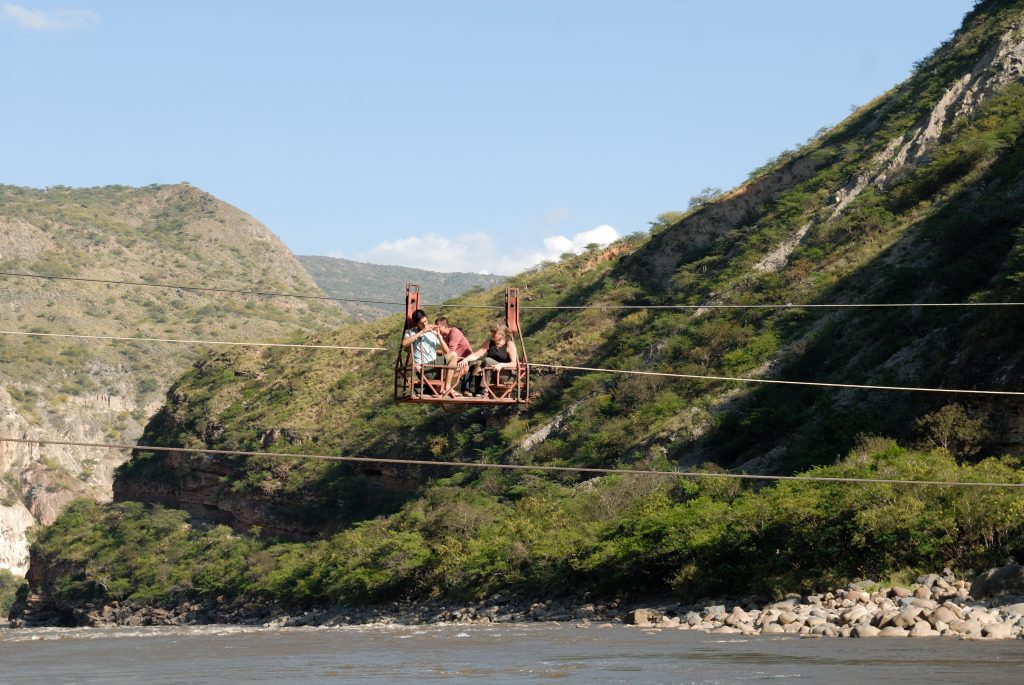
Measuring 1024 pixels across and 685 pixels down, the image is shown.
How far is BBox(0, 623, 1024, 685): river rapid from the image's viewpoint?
968 inches

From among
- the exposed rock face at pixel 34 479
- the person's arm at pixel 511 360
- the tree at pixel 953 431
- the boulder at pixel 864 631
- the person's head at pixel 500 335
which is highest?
the person's head at pixel 500 335

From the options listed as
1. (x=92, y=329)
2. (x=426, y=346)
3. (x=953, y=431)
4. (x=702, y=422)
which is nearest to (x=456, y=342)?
(x=426, y=346)

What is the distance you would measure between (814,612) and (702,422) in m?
21.3

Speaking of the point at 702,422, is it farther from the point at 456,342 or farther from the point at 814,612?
the point at 456,342

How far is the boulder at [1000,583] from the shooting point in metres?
30.6

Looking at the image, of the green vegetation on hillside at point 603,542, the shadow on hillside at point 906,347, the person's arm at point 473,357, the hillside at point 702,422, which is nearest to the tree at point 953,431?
the hillside at point 702,422

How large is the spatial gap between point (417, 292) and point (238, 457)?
58625 mm

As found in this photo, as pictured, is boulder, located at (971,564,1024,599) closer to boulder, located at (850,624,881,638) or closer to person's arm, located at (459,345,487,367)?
boulder, located at (850,624,881,638)

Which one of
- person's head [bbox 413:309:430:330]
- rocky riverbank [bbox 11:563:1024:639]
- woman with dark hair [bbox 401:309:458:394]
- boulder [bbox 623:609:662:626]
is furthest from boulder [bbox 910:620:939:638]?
person's head [bbox 413:309:430:330]

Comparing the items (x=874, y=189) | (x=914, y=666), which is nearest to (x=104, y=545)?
(x=874, y=189)

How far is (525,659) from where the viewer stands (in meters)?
30.4

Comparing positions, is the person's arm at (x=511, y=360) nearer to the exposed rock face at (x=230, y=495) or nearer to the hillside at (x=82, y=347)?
the exposed rock face at (x=230, y=495)

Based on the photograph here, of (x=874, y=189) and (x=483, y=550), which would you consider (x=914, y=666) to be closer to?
(x=483, y=550)

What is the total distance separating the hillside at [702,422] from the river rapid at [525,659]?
5713 millimetres
